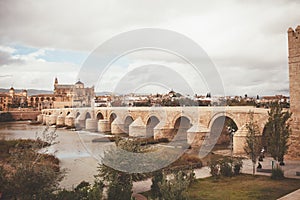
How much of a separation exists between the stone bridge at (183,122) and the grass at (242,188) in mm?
5929

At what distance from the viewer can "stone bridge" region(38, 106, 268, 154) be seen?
1681 centimetres

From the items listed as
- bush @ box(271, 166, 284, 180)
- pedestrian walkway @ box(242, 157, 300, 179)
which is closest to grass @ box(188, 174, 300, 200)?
bush @ box(271, 166, 284, 180)

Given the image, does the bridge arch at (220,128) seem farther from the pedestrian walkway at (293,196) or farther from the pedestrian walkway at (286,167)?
the pedestrian walkway at (293,196)

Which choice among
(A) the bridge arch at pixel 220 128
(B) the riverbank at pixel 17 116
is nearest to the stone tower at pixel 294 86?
(A) the bridge arch at pixel 220 128

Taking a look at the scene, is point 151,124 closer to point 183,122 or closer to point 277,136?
point 183,122

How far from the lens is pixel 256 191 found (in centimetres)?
882

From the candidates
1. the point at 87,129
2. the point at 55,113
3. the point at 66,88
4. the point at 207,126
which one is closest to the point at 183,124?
the point at 207,126

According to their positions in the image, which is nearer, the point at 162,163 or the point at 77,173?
the point at 162,163

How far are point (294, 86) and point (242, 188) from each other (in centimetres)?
697

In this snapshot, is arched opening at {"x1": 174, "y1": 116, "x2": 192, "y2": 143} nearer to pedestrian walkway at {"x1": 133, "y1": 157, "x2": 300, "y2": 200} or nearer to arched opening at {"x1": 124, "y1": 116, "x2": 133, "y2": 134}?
arched opening at {"x1": 124, "y1": 116, "x2": 133, "y2": 134}

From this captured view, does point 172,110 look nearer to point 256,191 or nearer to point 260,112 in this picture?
point 260,112

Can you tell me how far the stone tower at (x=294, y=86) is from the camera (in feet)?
43.9

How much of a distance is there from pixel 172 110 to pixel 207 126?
4.02 m

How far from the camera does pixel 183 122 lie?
2550 cm
